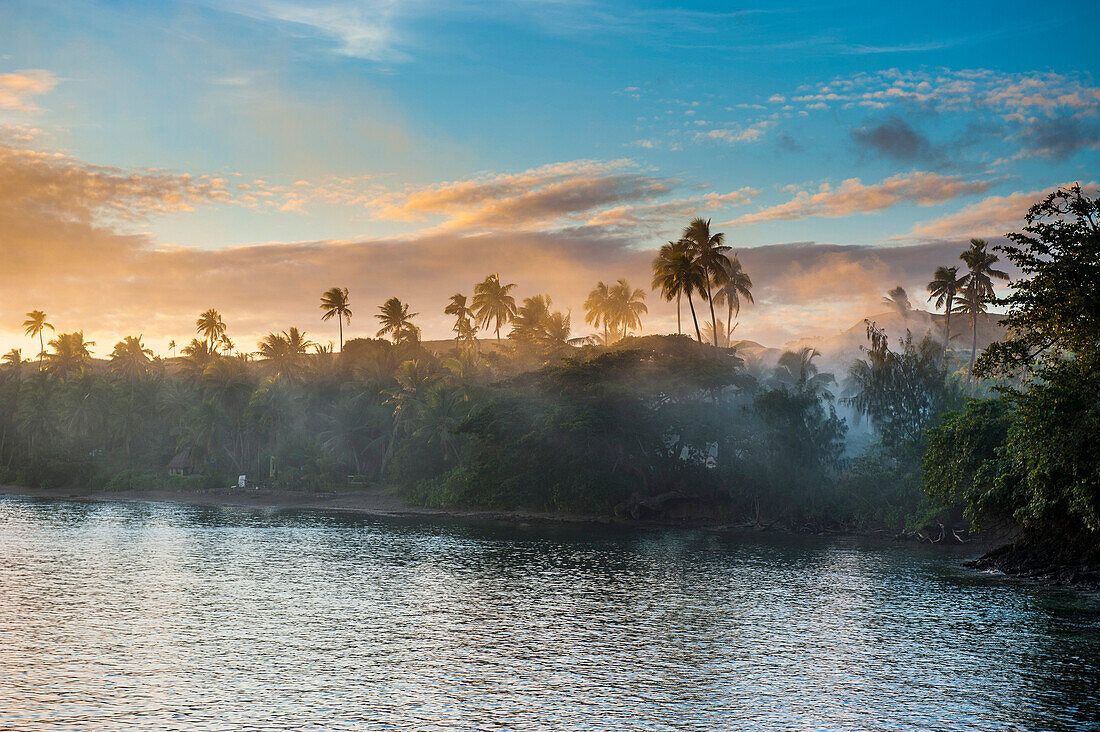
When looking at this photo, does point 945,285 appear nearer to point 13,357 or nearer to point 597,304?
point 597,304

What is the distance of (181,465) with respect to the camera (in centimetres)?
11131

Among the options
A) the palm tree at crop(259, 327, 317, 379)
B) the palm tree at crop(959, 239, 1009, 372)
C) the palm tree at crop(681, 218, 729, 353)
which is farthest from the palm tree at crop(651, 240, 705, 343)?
the palm tree at crop(259, 327, 317, 379)

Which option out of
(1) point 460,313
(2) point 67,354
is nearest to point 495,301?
(1) point 460,313

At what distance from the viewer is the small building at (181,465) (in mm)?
111250

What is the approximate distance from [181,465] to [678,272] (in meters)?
69.8

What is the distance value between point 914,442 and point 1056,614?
33.9 meters

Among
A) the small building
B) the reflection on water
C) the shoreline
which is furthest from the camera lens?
the small building

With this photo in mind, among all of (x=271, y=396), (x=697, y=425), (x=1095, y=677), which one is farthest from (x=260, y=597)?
(x=271, y=396)

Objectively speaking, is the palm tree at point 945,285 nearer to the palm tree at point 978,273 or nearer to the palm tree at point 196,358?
the palm tree at point 978,273

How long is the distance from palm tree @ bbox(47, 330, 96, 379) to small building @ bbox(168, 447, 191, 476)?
4675 cm

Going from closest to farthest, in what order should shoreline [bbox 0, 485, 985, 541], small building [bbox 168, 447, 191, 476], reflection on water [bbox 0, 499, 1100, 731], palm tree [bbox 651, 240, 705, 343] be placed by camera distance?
1. reflection on water [bbox 0, 499, 1100, 731]
2. shoreline [bbox 0, 485, 985, 541]
3. palm tree [bbox 651, 240, 705, 343]
4. small building [bbox 168, 447, 191, 476]

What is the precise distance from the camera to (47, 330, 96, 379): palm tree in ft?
481

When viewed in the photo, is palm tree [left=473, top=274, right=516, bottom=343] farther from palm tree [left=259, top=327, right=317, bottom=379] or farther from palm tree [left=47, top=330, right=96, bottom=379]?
palm tree [left=47, top=330, right=96, bottom=379]

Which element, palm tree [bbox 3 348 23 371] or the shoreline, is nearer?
the shoreline
